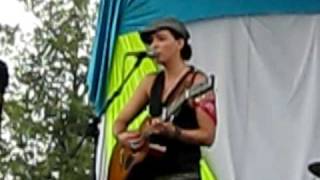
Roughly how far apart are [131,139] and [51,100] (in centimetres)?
810

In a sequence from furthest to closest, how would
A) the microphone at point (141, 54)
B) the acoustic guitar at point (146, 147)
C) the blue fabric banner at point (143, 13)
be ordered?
1. the blue fabric banner at point (143, 13)
2. the microphone at point (141, 54)
3. the acoustic guitar at point (146, 147)

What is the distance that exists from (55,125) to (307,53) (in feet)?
24.5

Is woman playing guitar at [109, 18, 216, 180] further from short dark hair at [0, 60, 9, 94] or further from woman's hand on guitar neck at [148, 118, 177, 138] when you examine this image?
short dark hair at [0, 60, 9, 94]

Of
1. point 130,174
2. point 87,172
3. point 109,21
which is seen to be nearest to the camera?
point 130,174

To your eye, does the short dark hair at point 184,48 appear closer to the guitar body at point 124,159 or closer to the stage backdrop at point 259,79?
the guitar body at point 124,159

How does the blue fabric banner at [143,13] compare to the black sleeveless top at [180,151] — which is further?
the blue fabric banner at [143,13]

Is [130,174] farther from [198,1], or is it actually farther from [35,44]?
[35,44]

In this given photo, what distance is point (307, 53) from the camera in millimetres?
5625

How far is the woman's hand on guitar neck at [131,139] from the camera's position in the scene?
4634 mm

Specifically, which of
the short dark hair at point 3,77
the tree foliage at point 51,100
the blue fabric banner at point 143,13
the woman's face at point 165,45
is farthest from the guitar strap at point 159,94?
the tree foliage at point 51,100

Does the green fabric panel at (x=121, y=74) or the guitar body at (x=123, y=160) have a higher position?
the green fabric panel at (x=121, y=74)

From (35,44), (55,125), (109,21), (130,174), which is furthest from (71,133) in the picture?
(130,174)

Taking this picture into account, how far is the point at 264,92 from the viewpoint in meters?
5.66

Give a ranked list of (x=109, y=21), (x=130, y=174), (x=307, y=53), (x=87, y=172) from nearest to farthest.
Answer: (x=130, y=174), (x=307, y=53), (x=109, y=21), (x=87, y=172)
